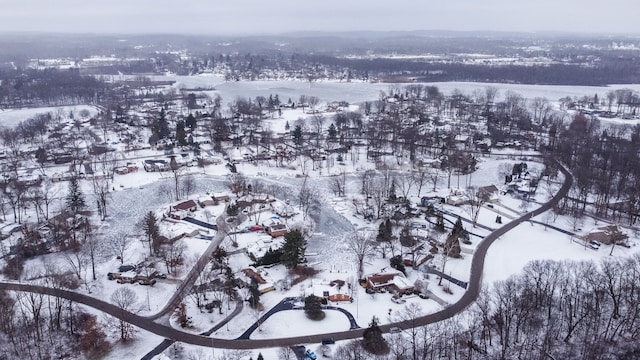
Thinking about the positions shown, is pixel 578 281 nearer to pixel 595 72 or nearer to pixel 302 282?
pixel 302 282

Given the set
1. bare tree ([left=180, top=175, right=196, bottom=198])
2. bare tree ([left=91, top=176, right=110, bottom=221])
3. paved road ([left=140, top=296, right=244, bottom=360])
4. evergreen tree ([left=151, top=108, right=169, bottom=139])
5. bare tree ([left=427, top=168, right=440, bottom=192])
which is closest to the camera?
paved road ([left=140, top=296, right=244, bottom=360])

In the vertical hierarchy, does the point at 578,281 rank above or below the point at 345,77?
below

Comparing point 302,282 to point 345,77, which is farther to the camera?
point 345,77

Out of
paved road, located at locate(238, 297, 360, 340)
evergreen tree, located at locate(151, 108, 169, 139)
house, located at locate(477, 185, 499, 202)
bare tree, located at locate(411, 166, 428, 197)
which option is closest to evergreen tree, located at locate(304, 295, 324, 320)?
paved road, located at locate(238, 297, 360, 340)

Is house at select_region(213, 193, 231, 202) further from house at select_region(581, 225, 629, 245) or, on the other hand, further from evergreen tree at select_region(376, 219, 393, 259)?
house at select_region(581, 225, 629, 245)

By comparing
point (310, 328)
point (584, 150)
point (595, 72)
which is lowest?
point (310, 328)

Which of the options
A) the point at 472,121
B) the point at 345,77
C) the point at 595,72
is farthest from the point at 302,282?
the point at 595,72

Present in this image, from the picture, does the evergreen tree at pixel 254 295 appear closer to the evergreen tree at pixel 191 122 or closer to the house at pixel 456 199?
the house at pixel 456 199
